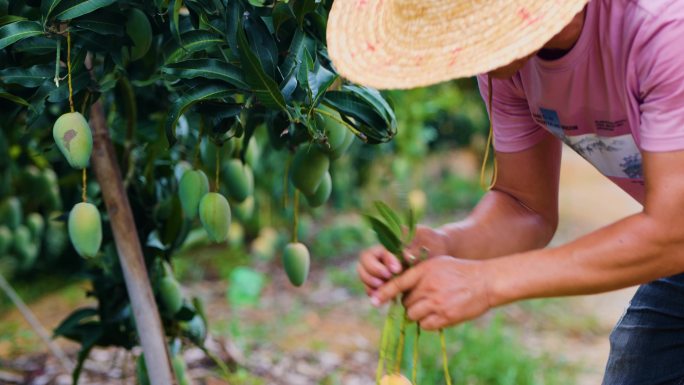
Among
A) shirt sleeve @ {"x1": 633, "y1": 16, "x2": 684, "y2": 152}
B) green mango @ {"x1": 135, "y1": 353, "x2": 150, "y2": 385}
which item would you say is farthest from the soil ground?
shirt sleeve @ {"x1": 633, "y1": 16, "x2": 684, "y2": 152}

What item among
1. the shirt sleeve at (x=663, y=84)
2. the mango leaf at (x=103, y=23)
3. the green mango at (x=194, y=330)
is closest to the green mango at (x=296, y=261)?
the green mango at (x=194, y=330)

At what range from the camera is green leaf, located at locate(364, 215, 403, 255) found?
1069 millimetres

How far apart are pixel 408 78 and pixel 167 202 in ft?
2.57

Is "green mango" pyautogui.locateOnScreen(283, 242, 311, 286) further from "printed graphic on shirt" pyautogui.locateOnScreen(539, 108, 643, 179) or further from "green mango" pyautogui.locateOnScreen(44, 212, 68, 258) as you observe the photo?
"green mango" pyautogui.locateOnScreen(44, 212, 68, 258)

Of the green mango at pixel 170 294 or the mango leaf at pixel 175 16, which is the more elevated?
the mango leaf at pixel 175 16

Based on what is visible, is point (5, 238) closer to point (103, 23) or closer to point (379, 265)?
point (103, 23)

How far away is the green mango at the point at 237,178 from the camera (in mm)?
1635

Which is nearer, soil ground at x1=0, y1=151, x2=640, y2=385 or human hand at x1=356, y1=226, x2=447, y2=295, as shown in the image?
human hand at x1=356, y1=226, x2=447, y2=295

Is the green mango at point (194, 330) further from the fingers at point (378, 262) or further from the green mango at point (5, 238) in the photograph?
the green mango at point (5, 238)

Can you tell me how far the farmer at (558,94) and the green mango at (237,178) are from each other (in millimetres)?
508

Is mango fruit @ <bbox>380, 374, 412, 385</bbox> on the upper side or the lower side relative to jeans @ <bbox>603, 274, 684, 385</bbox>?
upper

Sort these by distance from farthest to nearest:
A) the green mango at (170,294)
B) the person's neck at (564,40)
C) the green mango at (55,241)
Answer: the green mango at (55,241) → the green mango at (170,294) → the person's neck at (564,40)

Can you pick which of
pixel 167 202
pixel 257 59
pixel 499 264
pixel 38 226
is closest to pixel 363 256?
pixel 499 264

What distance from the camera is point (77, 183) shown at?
1.83 m
